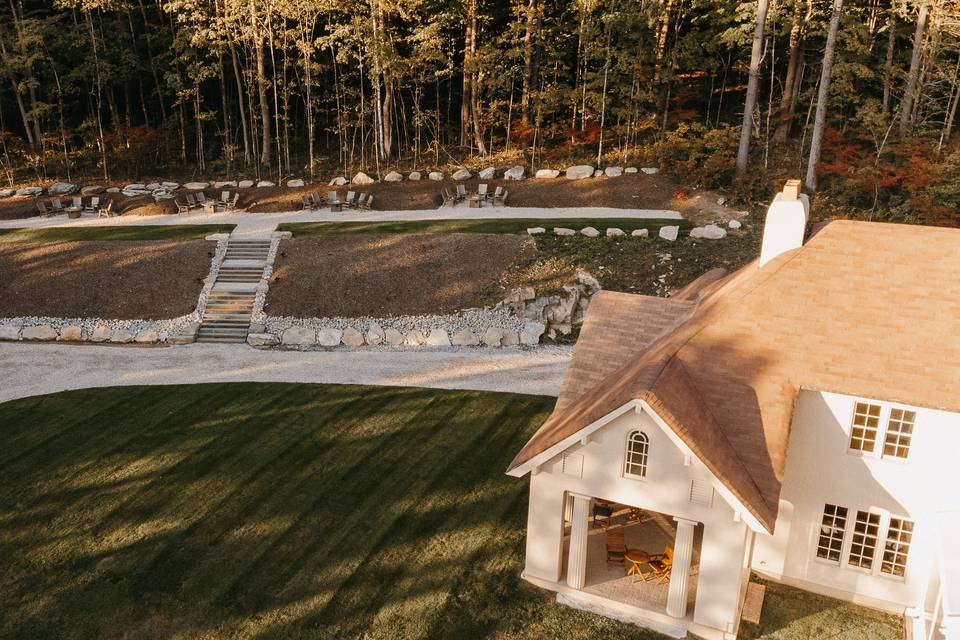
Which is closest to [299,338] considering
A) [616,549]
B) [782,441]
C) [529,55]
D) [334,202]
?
[334,202]

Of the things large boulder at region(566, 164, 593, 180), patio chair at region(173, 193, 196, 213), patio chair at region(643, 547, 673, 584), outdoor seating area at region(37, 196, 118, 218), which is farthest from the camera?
large boulder at region(566, 164, 593, 180)

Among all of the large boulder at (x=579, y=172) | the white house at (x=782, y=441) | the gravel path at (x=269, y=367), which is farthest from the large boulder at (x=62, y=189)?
the white house at (x=782, y=441)

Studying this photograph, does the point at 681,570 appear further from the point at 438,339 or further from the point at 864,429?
the point at 438,339

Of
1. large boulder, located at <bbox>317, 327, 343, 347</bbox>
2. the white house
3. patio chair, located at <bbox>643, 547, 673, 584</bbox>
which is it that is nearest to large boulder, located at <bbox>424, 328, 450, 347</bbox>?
large boulder, located at <bbox>317, 327, 343, 347</bbox>

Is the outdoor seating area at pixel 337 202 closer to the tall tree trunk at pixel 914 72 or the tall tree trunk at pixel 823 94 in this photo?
the tall tree trunk at pixel 823 94

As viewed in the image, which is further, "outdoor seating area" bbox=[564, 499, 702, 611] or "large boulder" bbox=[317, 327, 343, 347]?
"large boulder" bbox=[317, 327, 343, 347]

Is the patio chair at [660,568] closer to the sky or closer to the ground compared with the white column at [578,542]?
closer to the ground

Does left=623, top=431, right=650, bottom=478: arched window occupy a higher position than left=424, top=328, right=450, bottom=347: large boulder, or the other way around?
left=623, top=431, right=650, bottom=478: arched window

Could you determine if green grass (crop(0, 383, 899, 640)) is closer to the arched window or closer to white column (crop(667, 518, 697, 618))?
white column (crop(667, 518, 697, 618))
